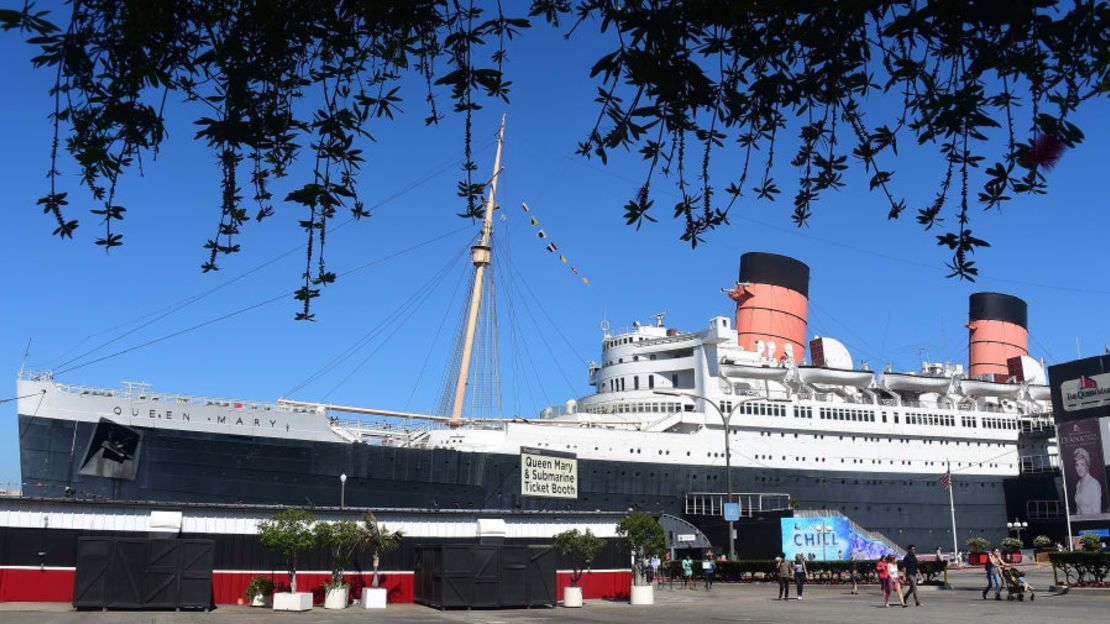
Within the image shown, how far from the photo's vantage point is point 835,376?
170 ft

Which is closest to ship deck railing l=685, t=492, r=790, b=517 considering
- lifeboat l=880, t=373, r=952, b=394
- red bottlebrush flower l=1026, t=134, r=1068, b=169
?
lifeboat l=880, t=373, r=952, b=394

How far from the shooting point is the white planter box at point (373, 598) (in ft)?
71.1

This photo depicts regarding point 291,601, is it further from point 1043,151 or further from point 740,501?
point 740,501

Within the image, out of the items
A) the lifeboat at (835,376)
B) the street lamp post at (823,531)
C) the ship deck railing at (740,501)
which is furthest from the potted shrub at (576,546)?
the lifeboat at (835,376)

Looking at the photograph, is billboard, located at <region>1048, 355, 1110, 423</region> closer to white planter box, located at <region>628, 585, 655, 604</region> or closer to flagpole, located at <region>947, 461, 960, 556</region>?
flagpole, located at <region>947, 461, 960, 556</region>

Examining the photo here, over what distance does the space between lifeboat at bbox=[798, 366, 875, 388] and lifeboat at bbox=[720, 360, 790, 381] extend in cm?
128

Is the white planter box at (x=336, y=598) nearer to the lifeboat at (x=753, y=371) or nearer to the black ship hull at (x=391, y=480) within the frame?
the black ship hull at (x=391, y=480)

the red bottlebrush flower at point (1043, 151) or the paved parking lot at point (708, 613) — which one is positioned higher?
the red bottlebrush flower at point (1043, 151)

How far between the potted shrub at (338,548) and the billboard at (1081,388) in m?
31.5

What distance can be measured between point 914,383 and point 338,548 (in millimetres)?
43017

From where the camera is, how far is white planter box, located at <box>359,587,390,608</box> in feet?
71.1

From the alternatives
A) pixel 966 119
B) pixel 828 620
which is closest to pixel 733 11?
pixel 966 119

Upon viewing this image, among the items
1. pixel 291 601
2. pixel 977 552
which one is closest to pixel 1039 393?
pixel 977 552

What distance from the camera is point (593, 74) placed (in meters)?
4.48
